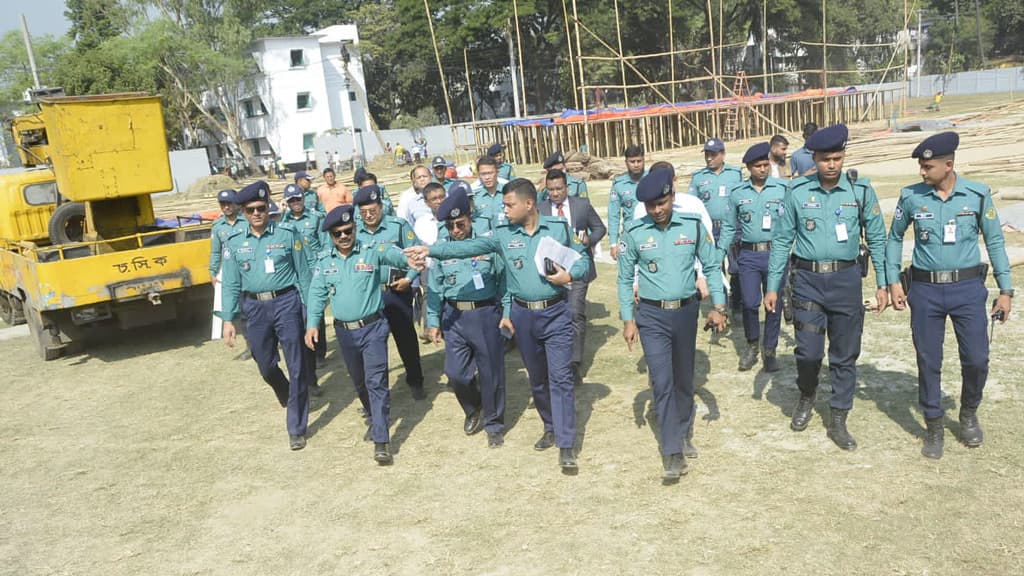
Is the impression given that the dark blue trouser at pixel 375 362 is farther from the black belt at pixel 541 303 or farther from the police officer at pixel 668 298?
the police officer at pixel 668 298

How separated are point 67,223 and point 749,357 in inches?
360

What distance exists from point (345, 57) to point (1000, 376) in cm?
3254

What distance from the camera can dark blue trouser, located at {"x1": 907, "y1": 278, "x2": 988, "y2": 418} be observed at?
16.7 ft

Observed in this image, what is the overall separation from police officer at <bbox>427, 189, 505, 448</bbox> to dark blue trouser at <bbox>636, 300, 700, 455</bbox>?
4.25ft

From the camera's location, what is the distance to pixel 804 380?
575 cm

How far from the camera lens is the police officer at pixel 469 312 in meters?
6.05

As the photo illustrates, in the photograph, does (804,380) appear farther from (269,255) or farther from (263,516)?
(269,255)

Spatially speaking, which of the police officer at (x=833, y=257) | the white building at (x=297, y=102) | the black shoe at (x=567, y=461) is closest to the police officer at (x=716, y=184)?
the police officer at (x=833, y=257)

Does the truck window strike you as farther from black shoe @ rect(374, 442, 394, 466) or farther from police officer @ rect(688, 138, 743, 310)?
police officer @ rect(688, 138, 743, 310)

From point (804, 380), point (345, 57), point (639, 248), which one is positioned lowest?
point (804, 380)

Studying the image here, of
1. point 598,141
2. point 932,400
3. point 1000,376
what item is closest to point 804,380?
point 932,400

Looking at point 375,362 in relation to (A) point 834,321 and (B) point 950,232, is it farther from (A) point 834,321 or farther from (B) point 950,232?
(B) point 950,232

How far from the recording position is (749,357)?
736 centimetres

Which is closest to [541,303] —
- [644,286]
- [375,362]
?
[644,286]
